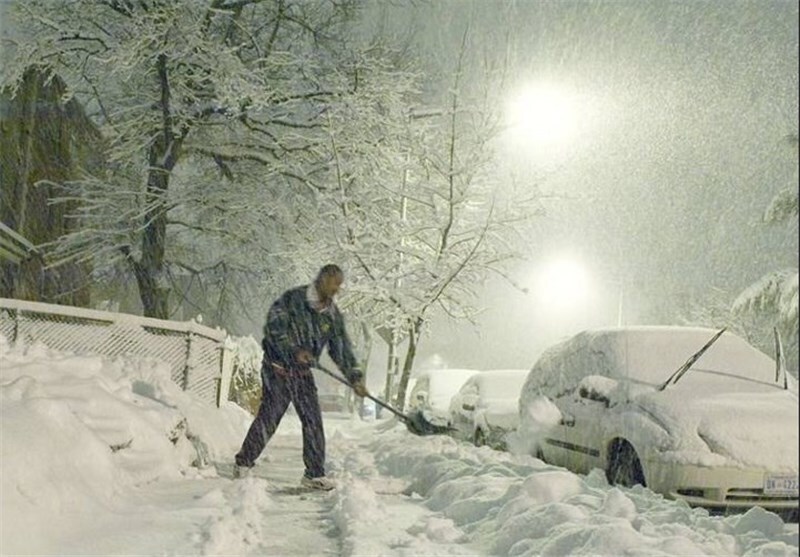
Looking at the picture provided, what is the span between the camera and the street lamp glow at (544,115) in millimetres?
1763

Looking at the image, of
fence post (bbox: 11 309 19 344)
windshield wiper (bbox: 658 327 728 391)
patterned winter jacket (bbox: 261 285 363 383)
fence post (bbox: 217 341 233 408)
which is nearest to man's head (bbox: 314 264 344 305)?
patterned winter jacket (bbox: 261 285 363 383)

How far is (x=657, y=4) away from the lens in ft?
5.54

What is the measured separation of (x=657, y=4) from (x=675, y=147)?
0.43 m

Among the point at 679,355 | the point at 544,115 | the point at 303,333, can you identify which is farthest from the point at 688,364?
the point at 303,333

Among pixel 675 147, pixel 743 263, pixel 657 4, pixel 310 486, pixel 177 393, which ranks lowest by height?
pixel 310 486

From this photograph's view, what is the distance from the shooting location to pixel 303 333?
2.37 m

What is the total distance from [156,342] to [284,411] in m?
0.55

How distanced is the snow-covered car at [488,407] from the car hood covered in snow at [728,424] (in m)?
0.51

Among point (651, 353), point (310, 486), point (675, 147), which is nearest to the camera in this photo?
point (675, 147)

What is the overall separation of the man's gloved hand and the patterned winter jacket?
0.01 m

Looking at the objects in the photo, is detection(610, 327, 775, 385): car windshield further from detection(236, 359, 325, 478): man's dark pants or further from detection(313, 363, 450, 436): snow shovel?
detection(236, 359, 325, 478): man's dark pants

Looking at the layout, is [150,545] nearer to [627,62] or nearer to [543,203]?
[543,203]

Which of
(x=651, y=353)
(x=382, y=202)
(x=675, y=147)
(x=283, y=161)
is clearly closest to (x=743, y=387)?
(x=651, y=353)

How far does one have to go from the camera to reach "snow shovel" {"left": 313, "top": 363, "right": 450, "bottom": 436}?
2359mm
